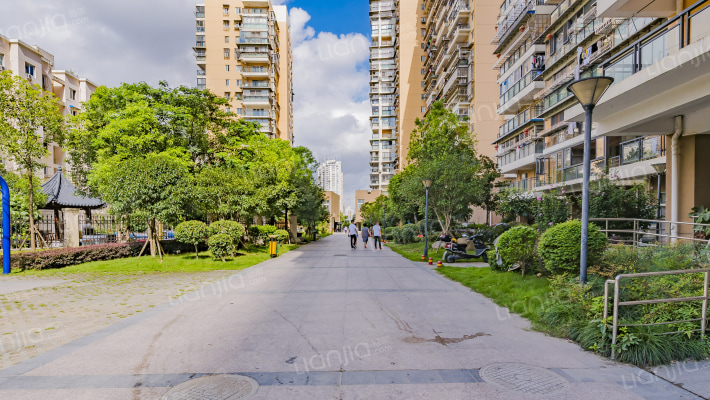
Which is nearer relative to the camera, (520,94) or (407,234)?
(407,234)

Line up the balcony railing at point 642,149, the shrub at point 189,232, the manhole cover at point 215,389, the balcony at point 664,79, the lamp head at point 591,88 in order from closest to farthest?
the manhole cover at point 215,389, the lamp head at point 591,88, the balcony at point 664,79, the shrub at point 189,232, the balcony railing at point 642,149

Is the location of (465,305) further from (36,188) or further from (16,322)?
(36,188)

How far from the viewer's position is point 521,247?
30.6 ft

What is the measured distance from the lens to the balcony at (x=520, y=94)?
100 ft

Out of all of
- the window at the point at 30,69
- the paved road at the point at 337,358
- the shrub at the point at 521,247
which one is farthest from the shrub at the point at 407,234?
the window at the point at 30,69

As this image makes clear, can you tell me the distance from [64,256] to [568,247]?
633 inches

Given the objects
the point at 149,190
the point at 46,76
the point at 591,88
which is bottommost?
the point at 149,190

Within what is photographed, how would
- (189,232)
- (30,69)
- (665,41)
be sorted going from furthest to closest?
(30,69) → (189,232) → (665,41)

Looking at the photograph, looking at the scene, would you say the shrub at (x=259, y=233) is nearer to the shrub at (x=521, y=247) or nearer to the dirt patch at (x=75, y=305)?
the dirt patch at (x=75, y=305)

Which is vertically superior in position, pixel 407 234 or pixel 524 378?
pixel 524 378

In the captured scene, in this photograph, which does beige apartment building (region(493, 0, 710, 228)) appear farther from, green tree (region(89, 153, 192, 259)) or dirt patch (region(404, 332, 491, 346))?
green tree (region(89, 153, 192, 259))

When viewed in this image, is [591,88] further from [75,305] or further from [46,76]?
[46,76]

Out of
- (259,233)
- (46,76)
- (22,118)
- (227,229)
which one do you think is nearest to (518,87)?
(259,233)

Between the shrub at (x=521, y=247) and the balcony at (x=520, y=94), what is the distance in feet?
82.5
